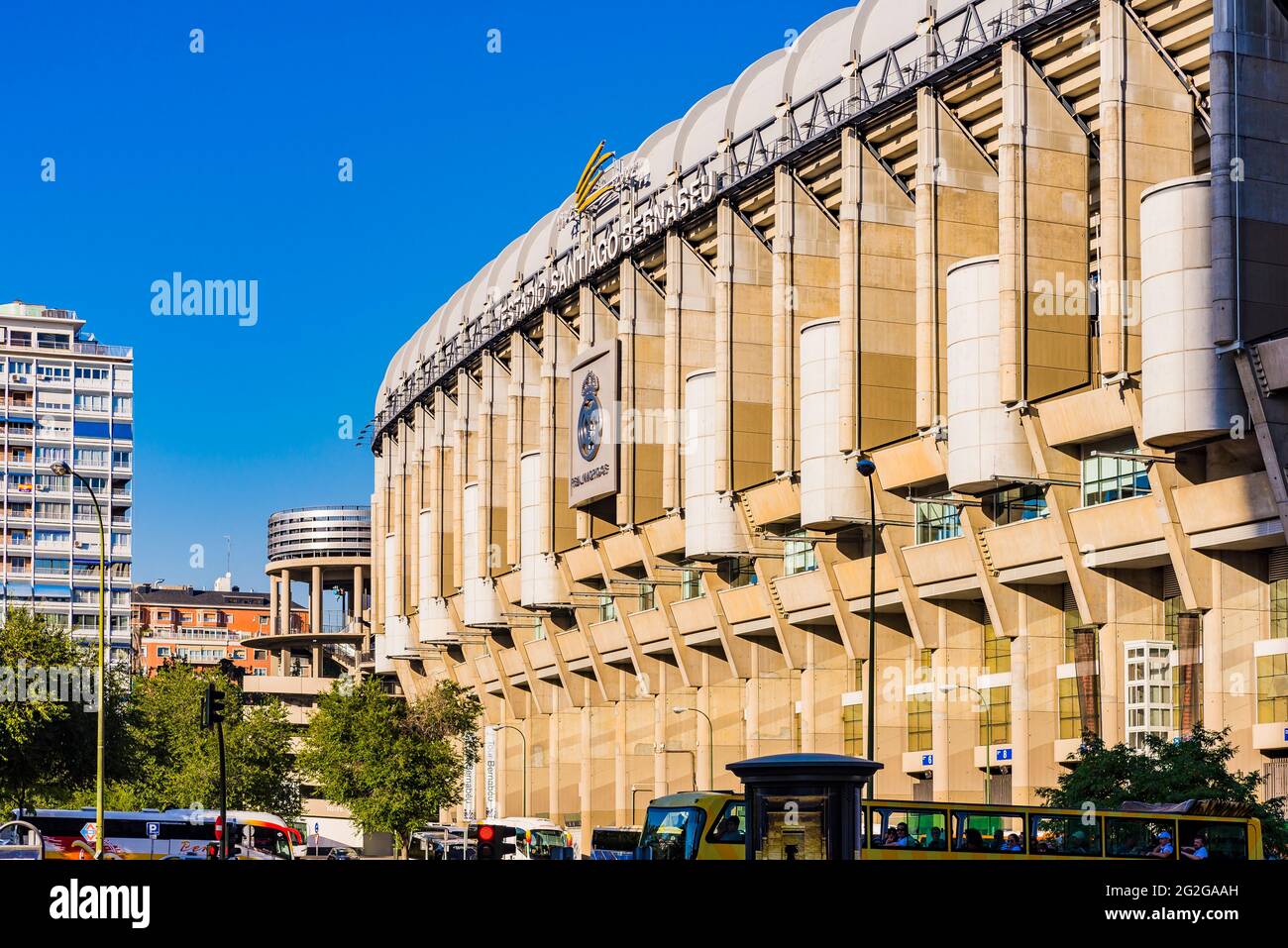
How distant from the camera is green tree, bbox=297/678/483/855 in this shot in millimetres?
90750

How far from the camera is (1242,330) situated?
162ft

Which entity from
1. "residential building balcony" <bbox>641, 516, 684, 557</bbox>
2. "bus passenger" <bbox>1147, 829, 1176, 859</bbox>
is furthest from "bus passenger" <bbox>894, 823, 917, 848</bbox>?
"residential building balcony" <bbox>641, 516, 684, 557</bbox>

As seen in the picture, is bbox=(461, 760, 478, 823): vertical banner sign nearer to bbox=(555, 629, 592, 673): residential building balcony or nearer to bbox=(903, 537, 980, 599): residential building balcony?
bbox=(555, 629, 592, 673): residential building balcony

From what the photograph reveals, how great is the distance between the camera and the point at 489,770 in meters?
113

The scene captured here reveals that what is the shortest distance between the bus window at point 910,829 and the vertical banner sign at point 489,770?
266 feet

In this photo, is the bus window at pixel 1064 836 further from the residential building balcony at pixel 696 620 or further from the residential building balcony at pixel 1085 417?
the residential building balcony at pixel 696 620

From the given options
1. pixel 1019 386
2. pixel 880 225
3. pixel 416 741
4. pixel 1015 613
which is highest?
pixel 880 225

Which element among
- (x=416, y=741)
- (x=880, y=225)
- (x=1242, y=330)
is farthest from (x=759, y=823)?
(x=416, y=741)

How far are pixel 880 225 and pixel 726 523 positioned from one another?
48.1ft

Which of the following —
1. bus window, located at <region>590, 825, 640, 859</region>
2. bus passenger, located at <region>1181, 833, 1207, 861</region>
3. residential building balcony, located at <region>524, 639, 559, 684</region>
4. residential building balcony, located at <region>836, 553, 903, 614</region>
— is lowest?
bus window, located at <region>590, 825, 640, 859</region>

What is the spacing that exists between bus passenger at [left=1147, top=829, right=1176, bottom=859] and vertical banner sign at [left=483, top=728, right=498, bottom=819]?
83722 mm

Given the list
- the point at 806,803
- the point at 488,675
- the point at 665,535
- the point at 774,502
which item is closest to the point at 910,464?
the point at 774,502
